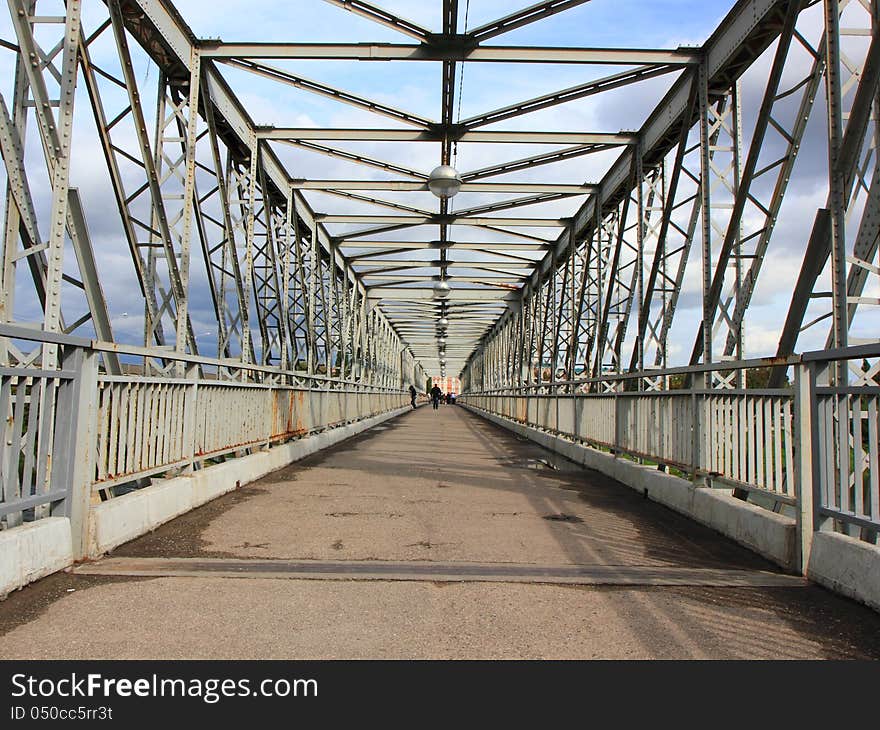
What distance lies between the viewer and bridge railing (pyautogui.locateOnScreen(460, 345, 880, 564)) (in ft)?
14.7

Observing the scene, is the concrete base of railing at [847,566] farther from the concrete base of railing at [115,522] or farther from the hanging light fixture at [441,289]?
the hanging light fixture at [441,289]

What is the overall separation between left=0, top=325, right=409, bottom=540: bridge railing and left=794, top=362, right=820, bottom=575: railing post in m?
4.61

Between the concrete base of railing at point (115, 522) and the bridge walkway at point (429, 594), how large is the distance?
107 millimetres

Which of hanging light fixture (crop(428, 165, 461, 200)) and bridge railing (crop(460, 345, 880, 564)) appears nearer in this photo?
bridge railing (crop(460, 345, 880, 564))

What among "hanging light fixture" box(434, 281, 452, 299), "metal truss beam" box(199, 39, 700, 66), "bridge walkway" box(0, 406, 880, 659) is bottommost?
"bridge walkway" box(0, 406, 880, 659)

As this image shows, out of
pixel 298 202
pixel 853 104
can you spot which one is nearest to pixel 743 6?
pixel 853 104

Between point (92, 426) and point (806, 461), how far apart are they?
15.4 ft

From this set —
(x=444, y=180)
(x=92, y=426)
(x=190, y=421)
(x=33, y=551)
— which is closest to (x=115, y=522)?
(x=92, y=426)

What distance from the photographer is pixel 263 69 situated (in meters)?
11.3

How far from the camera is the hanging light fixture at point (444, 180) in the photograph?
11633mm

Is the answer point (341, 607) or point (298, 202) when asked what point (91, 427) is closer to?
point (341, 607)

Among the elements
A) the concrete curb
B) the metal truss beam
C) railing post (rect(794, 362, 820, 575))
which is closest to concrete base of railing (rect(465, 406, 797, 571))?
railing post (rect(794, 362, 820, 575))

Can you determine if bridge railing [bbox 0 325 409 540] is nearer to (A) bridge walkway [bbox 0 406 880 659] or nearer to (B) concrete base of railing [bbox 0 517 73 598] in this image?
(B) concrete base of railing [bbox 0 517 73 598]
